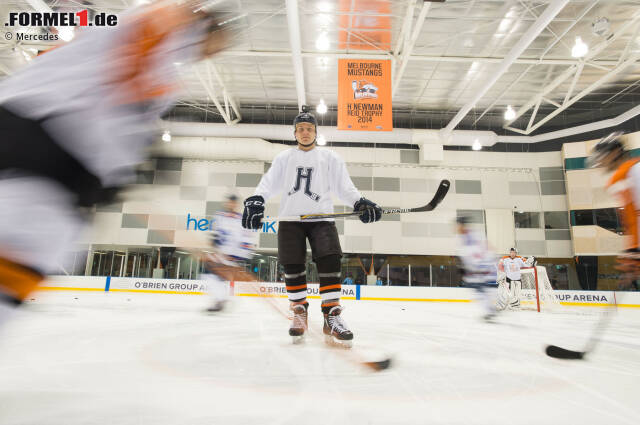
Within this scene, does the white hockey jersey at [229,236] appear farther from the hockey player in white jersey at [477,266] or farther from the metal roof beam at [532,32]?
the metal roof beam at [532,32]

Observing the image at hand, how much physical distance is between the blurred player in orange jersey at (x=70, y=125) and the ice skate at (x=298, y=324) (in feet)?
4.97

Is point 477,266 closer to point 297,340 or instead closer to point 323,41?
point 297,340

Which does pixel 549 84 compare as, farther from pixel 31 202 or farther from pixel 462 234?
pixel 31 202

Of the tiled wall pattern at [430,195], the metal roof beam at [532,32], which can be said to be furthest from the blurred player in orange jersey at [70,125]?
the tiled wall pattern at [430,195]

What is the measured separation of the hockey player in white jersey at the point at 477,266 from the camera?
400 centimetres

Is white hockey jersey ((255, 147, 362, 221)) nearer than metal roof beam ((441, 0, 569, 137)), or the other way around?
white hockey jersey ((255, 147, 362, 221))

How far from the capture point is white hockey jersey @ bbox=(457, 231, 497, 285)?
411cm

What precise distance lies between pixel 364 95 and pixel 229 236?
415 cm

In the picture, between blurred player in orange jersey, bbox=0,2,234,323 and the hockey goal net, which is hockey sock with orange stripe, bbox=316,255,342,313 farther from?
the hockey goal net

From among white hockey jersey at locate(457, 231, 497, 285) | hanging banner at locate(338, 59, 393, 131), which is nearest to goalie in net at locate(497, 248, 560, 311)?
white hockey jersey at locate(457, 231, 497, 285)

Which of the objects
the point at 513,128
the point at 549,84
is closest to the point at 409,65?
the point at 549,84

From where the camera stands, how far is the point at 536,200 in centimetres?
1213

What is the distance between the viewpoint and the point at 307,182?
2.24 m

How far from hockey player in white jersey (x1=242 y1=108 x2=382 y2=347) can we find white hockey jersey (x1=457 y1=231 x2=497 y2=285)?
251 centimetres
